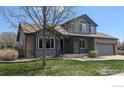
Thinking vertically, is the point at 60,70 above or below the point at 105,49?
below

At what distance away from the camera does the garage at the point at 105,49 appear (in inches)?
758

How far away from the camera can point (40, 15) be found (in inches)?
536

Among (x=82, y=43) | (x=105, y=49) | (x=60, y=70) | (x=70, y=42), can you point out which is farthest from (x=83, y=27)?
(x=60, y=70)

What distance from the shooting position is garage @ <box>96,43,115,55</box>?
19.3m

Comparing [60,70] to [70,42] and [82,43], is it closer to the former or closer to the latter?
[70,42]

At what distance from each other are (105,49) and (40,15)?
770cm

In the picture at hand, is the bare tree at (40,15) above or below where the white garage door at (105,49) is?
above

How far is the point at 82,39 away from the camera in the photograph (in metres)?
23.2

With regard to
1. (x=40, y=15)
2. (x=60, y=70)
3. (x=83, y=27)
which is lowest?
(x=60, y=70)

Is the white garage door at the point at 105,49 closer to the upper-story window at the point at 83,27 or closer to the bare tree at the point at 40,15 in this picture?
the upper-story window at the point at 83,27

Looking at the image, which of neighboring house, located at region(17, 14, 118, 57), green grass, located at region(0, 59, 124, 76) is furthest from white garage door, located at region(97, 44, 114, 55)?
green grass, located at region(0, 59, 124, 76)

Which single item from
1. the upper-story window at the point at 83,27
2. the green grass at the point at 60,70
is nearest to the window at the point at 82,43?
the upper-story window at the point at 83,27

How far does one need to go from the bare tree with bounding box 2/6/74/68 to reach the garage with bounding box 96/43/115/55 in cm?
594
